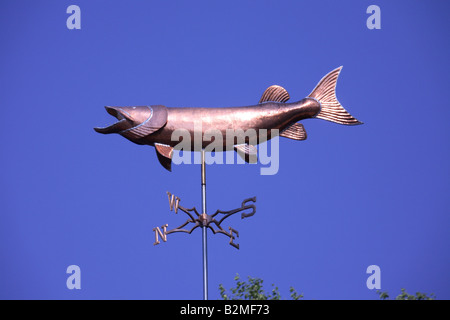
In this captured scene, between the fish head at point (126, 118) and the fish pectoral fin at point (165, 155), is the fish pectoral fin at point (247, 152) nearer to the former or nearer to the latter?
the fish pectoral fin at point (165, 155)

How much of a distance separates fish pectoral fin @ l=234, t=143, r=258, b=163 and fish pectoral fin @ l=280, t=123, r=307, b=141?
0.89 ft

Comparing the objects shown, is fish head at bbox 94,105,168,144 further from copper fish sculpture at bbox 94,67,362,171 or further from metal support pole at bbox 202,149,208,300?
metal support pole at bbox 202,149,208,300

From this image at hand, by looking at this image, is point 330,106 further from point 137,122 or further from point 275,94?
point 137,122

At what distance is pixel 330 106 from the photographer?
27.0ft

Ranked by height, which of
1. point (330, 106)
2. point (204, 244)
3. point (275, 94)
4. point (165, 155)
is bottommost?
point (204, 244)

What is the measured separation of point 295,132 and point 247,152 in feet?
1.38

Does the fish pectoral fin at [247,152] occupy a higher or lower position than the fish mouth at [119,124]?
lower

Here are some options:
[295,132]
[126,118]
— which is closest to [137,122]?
[126,118]

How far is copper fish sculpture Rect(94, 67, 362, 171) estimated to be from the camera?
8055mm

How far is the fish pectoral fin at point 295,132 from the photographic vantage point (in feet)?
26.9

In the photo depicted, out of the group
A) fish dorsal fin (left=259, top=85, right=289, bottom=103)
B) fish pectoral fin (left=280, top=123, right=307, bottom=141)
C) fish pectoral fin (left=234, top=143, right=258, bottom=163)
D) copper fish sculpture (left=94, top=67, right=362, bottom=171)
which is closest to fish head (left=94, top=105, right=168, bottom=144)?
copper fish sculpture (left=94, top=67, right=362, bottom=171)

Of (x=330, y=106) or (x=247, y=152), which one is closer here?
(x=247, y=152)

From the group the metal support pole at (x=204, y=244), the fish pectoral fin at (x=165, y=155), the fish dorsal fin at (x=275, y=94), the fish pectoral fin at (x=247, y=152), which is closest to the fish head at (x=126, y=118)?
the fish pectoral fin at (x=165, y=155)
